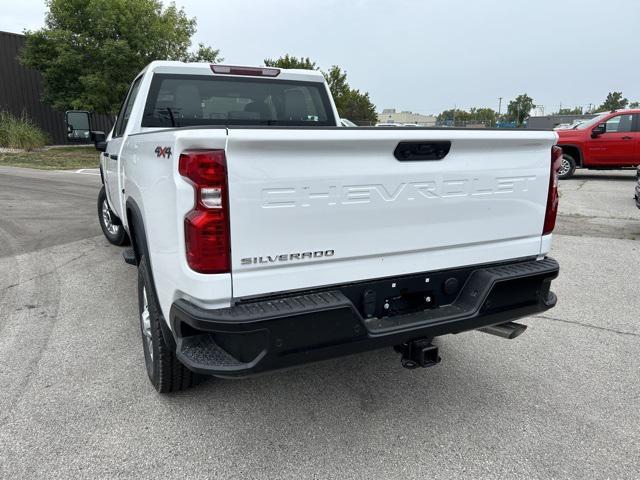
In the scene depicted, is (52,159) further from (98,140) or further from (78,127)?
(98,140)

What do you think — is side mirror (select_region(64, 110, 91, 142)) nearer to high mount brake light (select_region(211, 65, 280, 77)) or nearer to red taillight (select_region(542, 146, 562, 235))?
high mount brake light (select_region(211, 65, 280, 77))

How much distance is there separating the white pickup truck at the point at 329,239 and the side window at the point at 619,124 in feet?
41.5

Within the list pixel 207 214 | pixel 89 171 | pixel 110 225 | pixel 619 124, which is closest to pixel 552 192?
pixel 207 214

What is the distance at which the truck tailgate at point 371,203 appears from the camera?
6.79ft

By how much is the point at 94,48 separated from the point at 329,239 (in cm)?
2137

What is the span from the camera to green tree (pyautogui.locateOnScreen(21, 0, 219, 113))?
1928 centimetres

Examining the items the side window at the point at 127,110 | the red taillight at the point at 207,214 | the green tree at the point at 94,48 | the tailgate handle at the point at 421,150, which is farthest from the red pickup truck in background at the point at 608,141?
the green tree at the point at 94,48

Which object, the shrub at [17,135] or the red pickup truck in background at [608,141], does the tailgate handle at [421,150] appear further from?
the shrub at [17,135]

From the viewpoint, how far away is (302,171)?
213cm

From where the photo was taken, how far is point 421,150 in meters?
2.40

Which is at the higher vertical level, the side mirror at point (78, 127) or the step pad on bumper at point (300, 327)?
the side mirror at point (78, 127)

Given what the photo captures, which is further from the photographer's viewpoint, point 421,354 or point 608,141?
point 608,141

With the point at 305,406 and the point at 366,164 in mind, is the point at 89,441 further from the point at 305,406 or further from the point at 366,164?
the point at 366,164

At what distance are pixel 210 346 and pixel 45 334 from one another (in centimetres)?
231
